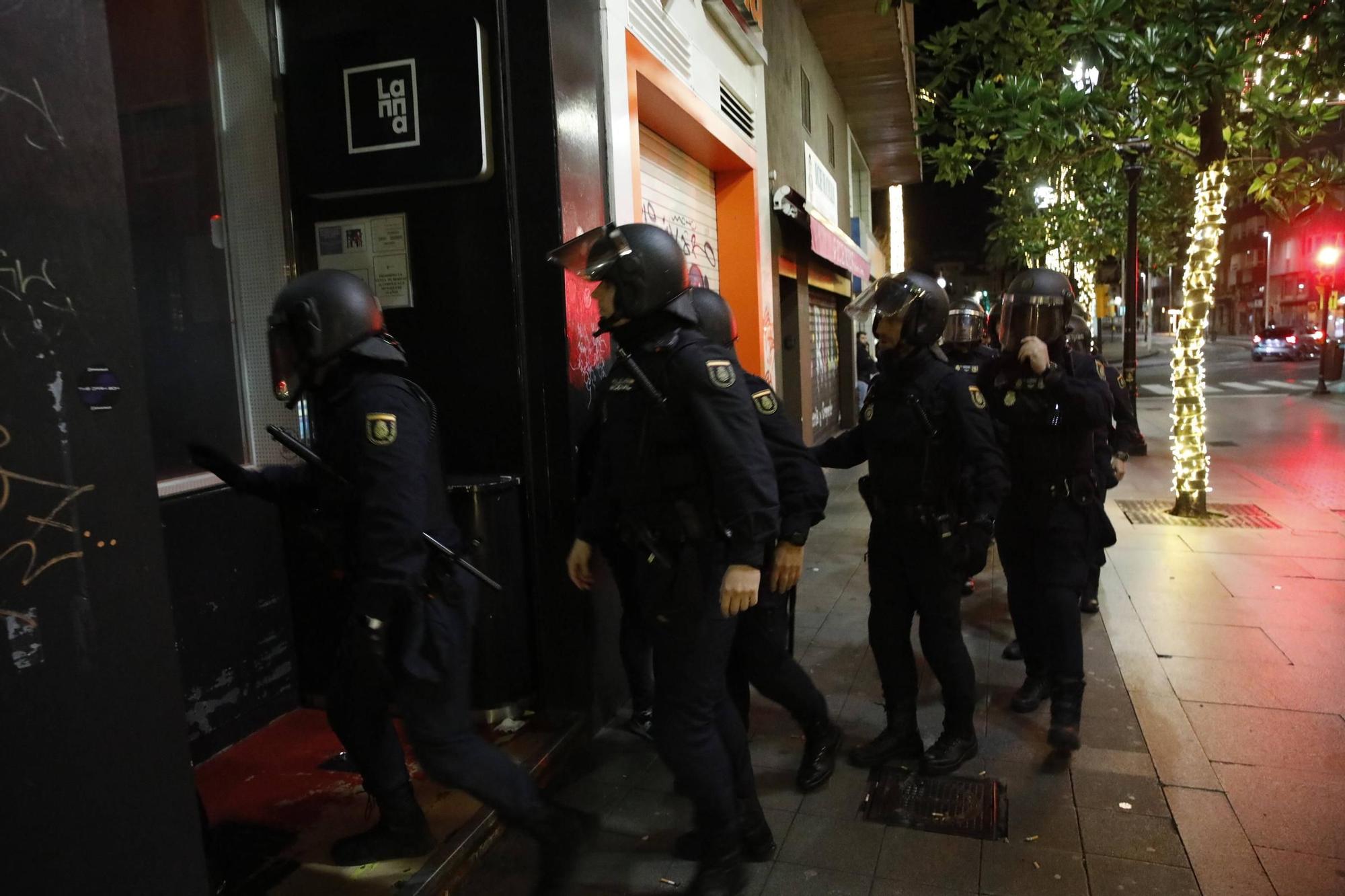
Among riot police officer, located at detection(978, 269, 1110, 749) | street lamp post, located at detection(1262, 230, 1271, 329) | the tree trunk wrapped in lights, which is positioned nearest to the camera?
riot police officer, located at detection(978, 269, 1110, 749)

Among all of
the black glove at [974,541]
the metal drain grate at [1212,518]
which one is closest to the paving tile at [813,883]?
the black glove at [974,541]

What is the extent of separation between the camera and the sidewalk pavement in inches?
117

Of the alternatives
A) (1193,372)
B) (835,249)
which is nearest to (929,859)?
(1193,372)

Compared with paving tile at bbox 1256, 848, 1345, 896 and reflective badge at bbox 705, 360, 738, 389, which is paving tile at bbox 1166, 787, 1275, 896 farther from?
reflective badge at bbox 705, 360, 738, 389

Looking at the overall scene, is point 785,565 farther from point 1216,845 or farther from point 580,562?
point 1216,845

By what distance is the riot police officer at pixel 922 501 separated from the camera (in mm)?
3451

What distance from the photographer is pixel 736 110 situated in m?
7.77

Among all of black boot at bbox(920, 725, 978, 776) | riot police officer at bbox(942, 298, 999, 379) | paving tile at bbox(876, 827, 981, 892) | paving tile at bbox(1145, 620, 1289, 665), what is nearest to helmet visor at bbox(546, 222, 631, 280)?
paving tile at bbox(876, 827, 981, 892)

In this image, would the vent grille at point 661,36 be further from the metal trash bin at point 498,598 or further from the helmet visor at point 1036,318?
the metal trash bin at point 498,598

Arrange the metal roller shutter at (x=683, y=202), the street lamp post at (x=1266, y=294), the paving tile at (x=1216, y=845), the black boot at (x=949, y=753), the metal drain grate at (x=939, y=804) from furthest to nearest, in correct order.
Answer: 1. the street lamp post at (x=1266, y=294)
2. the metal roller shutter at (x=683, y=202)
3. the black boot at (x=949, y=753)
4. the metal drain grate at (x=939, y=804)
5. the paving tile at (x=1216, y=845)

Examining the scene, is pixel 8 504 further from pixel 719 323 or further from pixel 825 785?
pixel 825 785

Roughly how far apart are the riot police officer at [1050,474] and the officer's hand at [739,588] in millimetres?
1883

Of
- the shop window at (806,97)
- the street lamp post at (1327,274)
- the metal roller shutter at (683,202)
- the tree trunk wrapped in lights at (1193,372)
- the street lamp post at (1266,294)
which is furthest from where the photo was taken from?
the street lamp post at (1266,294)

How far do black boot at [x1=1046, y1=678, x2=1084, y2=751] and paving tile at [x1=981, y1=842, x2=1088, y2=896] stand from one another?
79 cm
